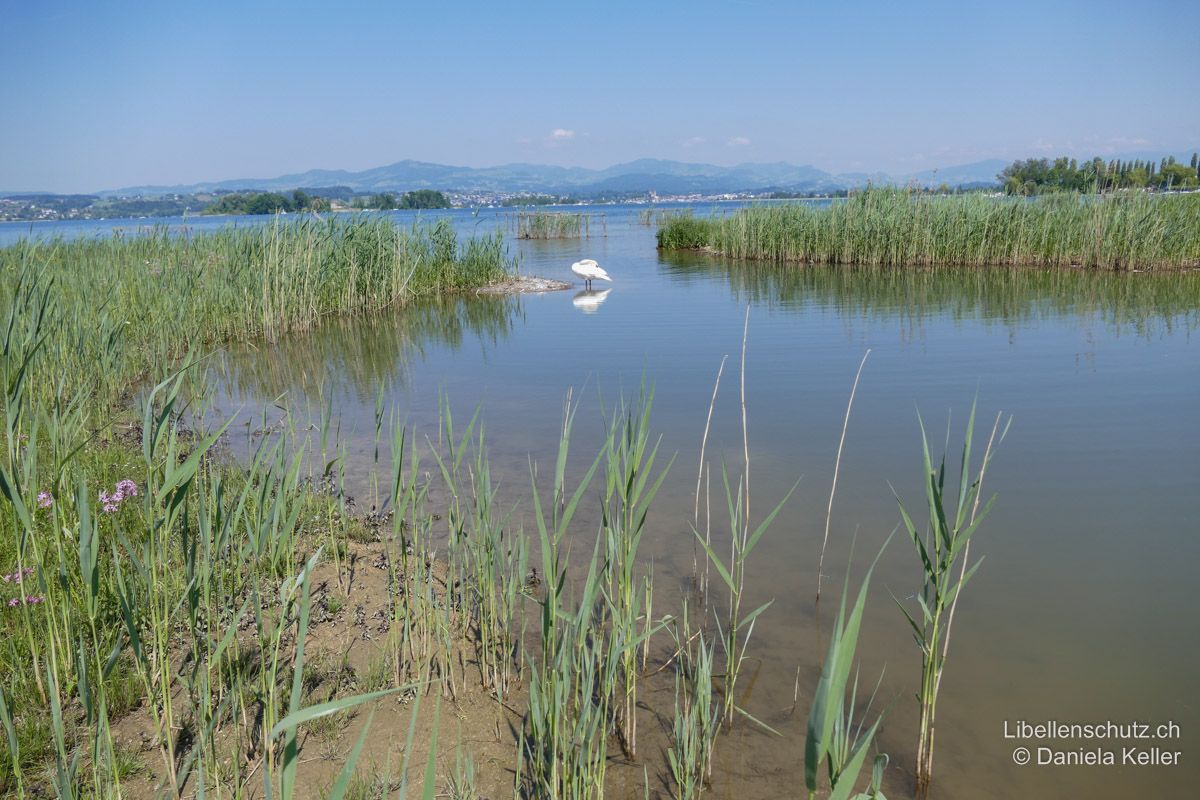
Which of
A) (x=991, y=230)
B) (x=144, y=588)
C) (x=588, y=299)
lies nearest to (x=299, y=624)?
(x=144, y=588)

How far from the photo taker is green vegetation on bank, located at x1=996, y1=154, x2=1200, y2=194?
18.0m

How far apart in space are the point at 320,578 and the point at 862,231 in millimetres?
17290

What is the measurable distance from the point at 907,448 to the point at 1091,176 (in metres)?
16.5

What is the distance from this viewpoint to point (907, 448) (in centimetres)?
620

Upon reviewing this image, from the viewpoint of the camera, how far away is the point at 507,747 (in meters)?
3.01

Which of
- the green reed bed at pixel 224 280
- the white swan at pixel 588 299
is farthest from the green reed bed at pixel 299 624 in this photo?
the white swan at pixel 588 299

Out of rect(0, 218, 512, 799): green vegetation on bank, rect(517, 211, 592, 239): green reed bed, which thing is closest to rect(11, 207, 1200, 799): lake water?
rect(0, 218, 512, 799): green vegetation on bank

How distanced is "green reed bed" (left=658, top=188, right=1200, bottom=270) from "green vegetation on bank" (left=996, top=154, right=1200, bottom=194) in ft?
2.77

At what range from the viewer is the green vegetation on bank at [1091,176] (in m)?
18.0

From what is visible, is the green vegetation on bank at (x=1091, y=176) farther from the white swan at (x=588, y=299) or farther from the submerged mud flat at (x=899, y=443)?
the white swan at (x=588, y=299)

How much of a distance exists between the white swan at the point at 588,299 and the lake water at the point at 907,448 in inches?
9.4

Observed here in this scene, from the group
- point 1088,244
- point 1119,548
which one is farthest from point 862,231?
point 1119,548

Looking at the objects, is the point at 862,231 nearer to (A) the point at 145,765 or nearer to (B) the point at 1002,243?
(B) the point at 1002,243

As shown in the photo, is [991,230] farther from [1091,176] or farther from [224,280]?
[224,280]
